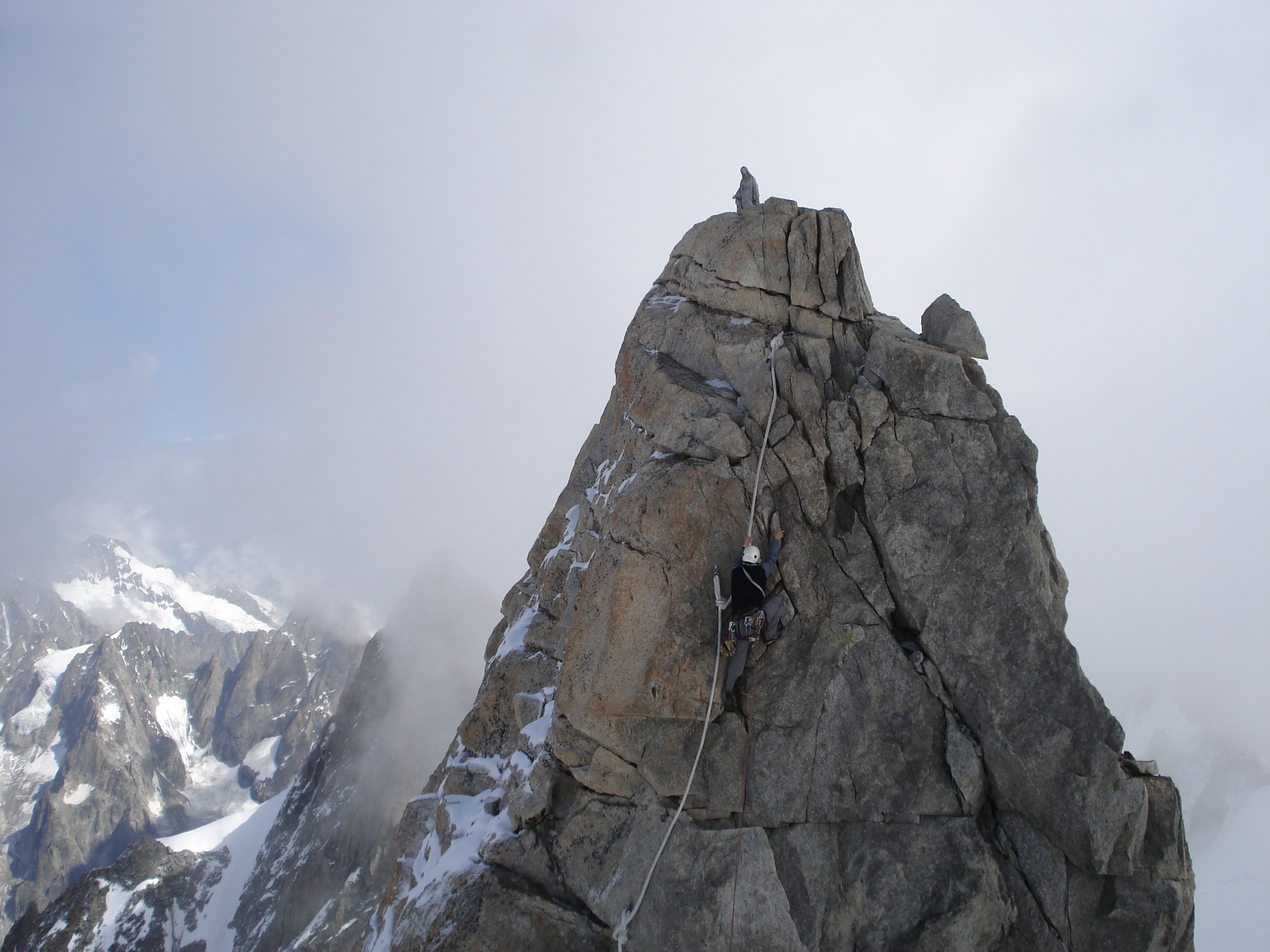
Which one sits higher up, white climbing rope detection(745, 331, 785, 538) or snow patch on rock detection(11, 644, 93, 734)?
white climbing rope detection(745, 331, 785, 538)

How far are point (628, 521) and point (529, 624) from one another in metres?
4.98

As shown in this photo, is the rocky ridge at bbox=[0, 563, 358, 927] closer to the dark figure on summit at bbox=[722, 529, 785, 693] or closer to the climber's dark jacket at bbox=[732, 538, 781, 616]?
the dark figure on summit at bbox=[722, 529, 785, 693]

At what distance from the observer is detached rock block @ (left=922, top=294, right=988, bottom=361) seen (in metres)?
11.7

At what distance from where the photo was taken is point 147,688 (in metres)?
170

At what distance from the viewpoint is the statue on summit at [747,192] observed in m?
14.5

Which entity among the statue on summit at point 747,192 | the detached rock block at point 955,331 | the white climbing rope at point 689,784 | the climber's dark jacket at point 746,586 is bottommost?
the white climbing rope at point 689,784

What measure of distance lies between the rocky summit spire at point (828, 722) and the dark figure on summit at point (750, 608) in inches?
10.5

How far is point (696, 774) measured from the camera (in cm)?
959

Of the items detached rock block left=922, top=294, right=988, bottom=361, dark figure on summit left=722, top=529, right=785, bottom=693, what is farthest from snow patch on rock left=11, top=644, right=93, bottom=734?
detached rock block left=922, top=294, right=988, bottom=361

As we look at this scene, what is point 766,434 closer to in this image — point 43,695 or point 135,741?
point 135,741

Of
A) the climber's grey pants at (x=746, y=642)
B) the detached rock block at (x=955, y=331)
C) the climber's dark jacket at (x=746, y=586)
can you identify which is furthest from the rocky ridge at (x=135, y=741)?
the detached rock block at (x=955, y=331)

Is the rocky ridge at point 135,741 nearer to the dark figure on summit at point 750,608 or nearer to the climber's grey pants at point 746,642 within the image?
the climber's grey pants at point 746,642

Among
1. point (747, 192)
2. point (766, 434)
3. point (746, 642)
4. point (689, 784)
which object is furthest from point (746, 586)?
point (747, 192)

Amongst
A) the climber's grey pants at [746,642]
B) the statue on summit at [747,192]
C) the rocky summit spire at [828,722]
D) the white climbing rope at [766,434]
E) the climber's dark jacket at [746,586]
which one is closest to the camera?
the rocky summit spire at [828,722]
